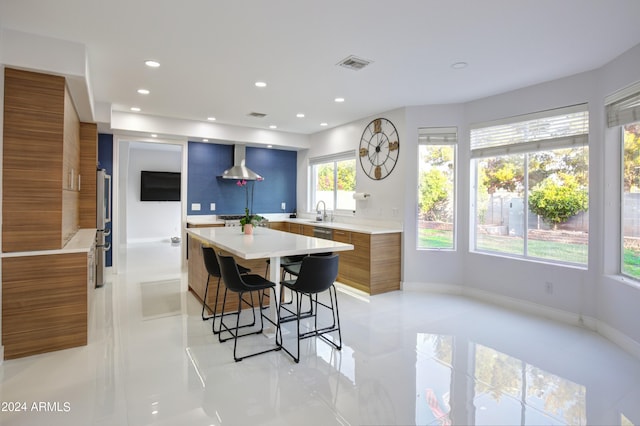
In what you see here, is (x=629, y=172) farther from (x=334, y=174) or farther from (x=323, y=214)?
(x=323, y=214)

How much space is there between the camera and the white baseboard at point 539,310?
318 cm

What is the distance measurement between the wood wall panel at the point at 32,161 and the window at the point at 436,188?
14.1 ft

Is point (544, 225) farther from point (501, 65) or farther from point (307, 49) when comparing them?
point (307, 49)

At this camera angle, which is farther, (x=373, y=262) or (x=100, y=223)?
(x=100, y=223)

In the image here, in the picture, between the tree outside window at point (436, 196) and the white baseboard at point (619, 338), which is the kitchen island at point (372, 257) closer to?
the tree outside window at point (436, 196)

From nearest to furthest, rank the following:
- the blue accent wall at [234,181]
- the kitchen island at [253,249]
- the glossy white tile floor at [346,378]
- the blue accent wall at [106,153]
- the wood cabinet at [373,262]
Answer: the glossy white tile floor at [346,378] → the kitchen island at [253,249] → the wood cabinet at [373,262] → the blue accent wall at [106,153] → the blue accent wall at [234,181]

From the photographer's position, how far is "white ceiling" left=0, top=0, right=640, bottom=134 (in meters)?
2.52

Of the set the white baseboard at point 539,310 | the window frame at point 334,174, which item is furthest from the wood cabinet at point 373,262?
the window frame at point 334,174

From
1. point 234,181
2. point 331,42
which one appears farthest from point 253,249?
point 234,181

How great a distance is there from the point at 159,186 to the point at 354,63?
26.3 ft

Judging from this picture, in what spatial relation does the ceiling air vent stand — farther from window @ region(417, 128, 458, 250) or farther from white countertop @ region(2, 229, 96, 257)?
white countertop @ region(2, 229, 96, 257)

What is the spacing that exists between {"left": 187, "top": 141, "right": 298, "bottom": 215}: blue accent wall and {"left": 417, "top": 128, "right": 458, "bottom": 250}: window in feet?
11.1

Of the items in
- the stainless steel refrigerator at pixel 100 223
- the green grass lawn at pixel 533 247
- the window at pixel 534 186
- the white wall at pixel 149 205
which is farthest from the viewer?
the white wall at pixel 149 205

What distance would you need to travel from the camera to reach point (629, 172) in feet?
10.9
